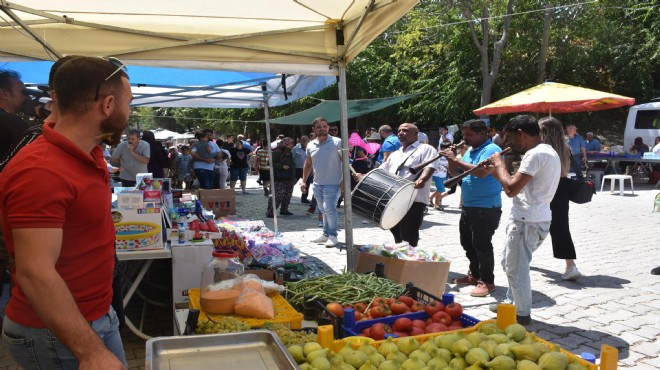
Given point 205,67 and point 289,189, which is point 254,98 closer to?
point 289,189

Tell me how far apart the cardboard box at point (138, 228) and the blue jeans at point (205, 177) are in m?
8.73

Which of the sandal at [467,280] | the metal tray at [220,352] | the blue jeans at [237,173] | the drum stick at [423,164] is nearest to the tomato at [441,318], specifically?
the metal tray at [220,352]

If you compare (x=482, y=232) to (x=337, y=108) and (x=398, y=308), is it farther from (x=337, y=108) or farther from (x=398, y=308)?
(x=337, y=108)

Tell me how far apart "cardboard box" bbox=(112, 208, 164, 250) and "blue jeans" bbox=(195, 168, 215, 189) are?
28.6 ft

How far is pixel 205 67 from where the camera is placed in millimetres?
4594

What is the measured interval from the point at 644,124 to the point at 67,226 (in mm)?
20955

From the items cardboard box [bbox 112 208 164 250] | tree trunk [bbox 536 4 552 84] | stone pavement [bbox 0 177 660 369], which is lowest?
stone pavement [bbox 0 177 660 369]

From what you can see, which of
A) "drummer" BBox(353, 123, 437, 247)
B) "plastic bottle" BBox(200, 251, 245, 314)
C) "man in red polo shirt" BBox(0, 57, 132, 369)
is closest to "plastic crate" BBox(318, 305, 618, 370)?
"plastic bottle" BBox(200, 251, 245, 314)

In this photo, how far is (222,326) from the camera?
270cm

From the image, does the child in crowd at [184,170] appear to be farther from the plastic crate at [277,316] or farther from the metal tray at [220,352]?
the metal tray at [220,352]

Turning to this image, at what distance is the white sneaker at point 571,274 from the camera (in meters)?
6.31

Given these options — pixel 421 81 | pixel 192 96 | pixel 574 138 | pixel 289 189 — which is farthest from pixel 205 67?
pixel 421 81

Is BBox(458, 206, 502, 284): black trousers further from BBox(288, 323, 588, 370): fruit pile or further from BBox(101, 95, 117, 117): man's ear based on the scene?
BBox(101, 95, 117, 117): man's ear

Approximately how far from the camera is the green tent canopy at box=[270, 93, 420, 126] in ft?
59.0
